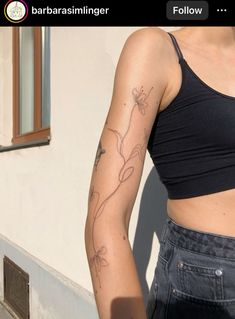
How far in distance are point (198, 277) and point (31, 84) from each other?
179 inches

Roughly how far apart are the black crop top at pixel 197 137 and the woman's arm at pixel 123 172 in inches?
2.5

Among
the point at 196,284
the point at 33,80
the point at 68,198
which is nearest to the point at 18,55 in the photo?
the point at 33,80

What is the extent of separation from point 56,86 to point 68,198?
37.8 inches

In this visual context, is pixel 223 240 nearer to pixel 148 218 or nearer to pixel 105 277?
pixel 105 277

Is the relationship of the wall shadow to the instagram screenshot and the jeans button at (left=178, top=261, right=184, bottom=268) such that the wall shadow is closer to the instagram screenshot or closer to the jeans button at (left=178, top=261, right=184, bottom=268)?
the instagram screenshot

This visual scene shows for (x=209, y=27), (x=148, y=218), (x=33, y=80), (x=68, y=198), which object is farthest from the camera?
(x=33, y=80)

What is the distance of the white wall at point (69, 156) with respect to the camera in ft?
11.0

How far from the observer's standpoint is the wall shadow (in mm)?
2740

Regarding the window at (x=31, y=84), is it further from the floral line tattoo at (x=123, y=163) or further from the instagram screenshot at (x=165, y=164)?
the floral line tattoo at (x=123, y=163)

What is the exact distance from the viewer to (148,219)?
113 inches

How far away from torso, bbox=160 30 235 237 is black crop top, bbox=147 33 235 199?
0.06 ft

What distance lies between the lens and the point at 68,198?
3896 mm

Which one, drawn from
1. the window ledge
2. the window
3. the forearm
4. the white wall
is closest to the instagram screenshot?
the forearm

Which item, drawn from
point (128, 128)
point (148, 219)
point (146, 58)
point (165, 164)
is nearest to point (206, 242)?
point (165, 164)
